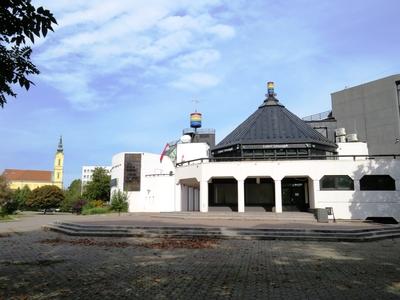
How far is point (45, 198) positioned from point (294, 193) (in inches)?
2300

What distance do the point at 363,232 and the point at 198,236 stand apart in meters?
8.35

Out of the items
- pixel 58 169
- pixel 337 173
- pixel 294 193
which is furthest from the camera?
pixel 58 169

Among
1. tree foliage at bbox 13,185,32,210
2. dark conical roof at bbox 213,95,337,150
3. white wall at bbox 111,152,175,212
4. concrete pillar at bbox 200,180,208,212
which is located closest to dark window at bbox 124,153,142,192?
white wall at bbox 111,152,175,212

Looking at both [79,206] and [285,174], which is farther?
[79,206]

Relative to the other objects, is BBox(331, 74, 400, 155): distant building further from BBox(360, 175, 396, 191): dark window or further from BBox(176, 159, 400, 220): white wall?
BBox(176, 159, 400, 220): white wall

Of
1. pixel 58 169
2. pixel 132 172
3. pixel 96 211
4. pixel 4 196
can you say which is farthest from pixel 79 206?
pixel 58 169

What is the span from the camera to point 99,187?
235ft

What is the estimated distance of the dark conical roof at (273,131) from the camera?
34.6 metres

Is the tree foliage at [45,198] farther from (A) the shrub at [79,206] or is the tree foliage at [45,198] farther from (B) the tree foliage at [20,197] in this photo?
(A) the shrub at [79,206]

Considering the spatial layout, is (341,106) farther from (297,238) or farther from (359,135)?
(297,238)

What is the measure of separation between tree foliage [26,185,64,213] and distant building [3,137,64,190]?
63174 mm

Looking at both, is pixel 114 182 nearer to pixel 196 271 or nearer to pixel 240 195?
pixel 240 195

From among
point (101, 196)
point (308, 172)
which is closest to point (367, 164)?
point (308, 172)

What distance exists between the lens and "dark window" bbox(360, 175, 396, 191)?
29188mm
